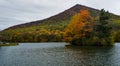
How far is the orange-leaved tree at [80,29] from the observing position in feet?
386

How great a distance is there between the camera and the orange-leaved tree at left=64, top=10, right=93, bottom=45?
386ft

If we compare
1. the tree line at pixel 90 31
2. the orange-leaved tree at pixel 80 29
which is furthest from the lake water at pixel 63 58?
the orange-leaved tree at pixel 80 29

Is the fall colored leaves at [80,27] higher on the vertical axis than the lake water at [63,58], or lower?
higher

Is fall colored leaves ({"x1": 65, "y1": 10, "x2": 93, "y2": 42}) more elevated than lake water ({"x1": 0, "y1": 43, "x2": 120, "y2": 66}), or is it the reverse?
fall colored leaves ({"x1": 65, "y1": 10, "x2": 93, "y2": 42})

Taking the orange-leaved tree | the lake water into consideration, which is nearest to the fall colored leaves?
the orange-leaved tree

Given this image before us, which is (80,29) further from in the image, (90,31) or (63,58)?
(63,58)

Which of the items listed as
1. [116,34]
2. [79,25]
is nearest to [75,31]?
[79,25]

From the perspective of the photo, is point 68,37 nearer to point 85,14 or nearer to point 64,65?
point 85,14

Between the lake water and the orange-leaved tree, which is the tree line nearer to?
the orange-leaved tree

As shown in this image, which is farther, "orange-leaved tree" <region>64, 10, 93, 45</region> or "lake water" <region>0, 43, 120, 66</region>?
"orange-leaved tree" <region>64, 10, 93, 45</region>

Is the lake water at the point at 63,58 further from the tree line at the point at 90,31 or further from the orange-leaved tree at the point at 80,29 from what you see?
the orange-leaved tree at the point at 80,29

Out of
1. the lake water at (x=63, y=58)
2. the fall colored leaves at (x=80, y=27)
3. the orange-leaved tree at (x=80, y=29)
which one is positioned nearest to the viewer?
the lake water at (x=63, y=58)

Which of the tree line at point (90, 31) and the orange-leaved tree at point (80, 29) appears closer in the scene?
the tree line at point (90, 31)

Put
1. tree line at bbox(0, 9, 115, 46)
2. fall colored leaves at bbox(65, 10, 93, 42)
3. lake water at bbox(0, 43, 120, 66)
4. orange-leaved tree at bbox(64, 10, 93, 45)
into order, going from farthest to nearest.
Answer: fall colored leaves at bbox(65, 10, 93, 42) < orange-leaved tree at bbox(64, 10, 93, 45) < tree line at bbox(0, 9, 115, 46) < lake water at bbox(0, 43, 120, 66)
